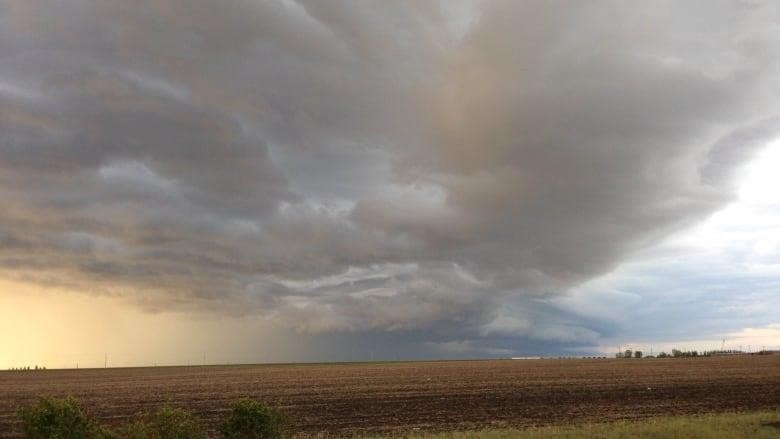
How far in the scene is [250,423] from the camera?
21766mm

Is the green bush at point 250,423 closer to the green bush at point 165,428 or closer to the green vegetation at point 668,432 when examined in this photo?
the green bush at point 165,428

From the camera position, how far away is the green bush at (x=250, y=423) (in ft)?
71.3

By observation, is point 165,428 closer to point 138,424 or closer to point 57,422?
point 138,424

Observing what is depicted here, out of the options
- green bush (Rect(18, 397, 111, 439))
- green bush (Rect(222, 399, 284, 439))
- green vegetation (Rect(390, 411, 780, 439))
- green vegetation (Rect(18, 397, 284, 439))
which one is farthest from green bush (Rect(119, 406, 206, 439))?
green vegetation (Rect(390, 411, 780, 439))

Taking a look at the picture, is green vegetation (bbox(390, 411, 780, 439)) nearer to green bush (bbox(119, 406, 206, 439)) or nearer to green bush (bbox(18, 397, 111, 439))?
green bush (bbox(119, 406, 206, 439))

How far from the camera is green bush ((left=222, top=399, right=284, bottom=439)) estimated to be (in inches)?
855

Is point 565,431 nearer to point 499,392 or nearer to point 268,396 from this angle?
point 499,392

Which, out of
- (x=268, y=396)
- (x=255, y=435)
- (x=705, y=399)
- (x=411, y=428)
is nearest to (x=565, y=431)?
(x=411, y=428)

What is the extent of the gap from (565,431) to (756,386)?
184 ft

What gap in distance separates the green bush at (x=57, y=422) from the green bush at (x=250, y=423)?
4.14 meters

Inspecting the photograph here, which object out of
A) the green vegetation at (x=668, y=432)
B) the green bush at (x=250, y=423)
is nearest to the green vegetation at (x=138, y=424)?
the green bush at (x=250, y=423)

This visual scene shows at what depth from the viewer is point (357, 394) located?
7194cm

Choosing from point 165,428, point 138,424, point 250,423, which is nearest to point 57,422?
point 138,424

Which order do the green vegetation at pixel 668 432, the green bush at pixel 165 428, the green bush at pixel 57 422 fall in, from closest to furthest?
the green bush at pixel 165 428 < the green bush at pixel 57 422 < the green vegetation at pixel 668 432
